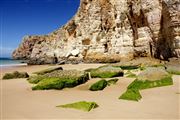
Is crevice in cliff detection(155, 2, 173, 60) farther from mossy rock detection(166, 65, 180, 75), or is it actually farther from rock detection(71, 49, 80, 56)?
rock detection(71, 49, 80, 56)

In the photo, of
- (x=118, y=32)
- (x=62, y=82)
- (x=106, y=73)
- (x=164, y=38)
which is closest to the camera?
(x=62, y=82)

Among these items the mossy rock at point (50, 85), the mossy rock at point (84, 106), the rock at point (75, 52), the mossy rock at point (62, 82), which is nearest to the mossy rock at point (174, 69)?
the mossy rock at point (62, 82)

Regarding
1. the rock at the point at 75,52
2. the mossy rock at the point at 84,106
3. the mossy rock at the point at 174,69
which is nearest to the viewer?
the mossy rock at the point at 84,106

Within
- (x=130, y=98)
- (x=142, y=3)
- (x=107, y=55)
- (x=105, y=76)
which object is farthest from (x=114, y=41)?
(x=130, y=98)

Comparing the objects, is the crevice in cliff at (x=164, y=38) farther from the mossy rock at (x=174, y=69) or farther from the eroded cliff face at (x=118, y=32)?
the mossy rock at (x=174, y=69)

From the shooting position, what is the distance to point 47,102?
7.79m

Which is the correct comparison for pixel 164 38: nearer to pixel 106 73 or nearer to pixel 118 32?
pixel 118 32

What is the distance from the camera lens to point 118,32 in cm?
3331

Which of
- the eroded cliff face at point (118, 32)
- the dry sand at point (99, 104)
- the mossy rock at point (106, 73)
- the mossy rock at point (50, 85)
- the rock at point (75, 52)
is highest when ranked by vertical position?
the eroded cliff face at point (118, 32)

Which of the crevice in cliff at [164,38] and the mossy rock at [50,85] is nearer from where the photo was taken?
the mossy rock at [50,85]

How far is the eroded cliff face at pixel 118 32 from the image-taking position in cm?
2217

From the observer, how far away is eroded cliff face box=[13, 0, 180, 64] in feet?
72.7

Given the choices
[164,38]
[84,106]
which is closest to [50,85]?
[84,106]

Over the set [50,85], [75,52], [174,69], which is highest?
[75,52]
